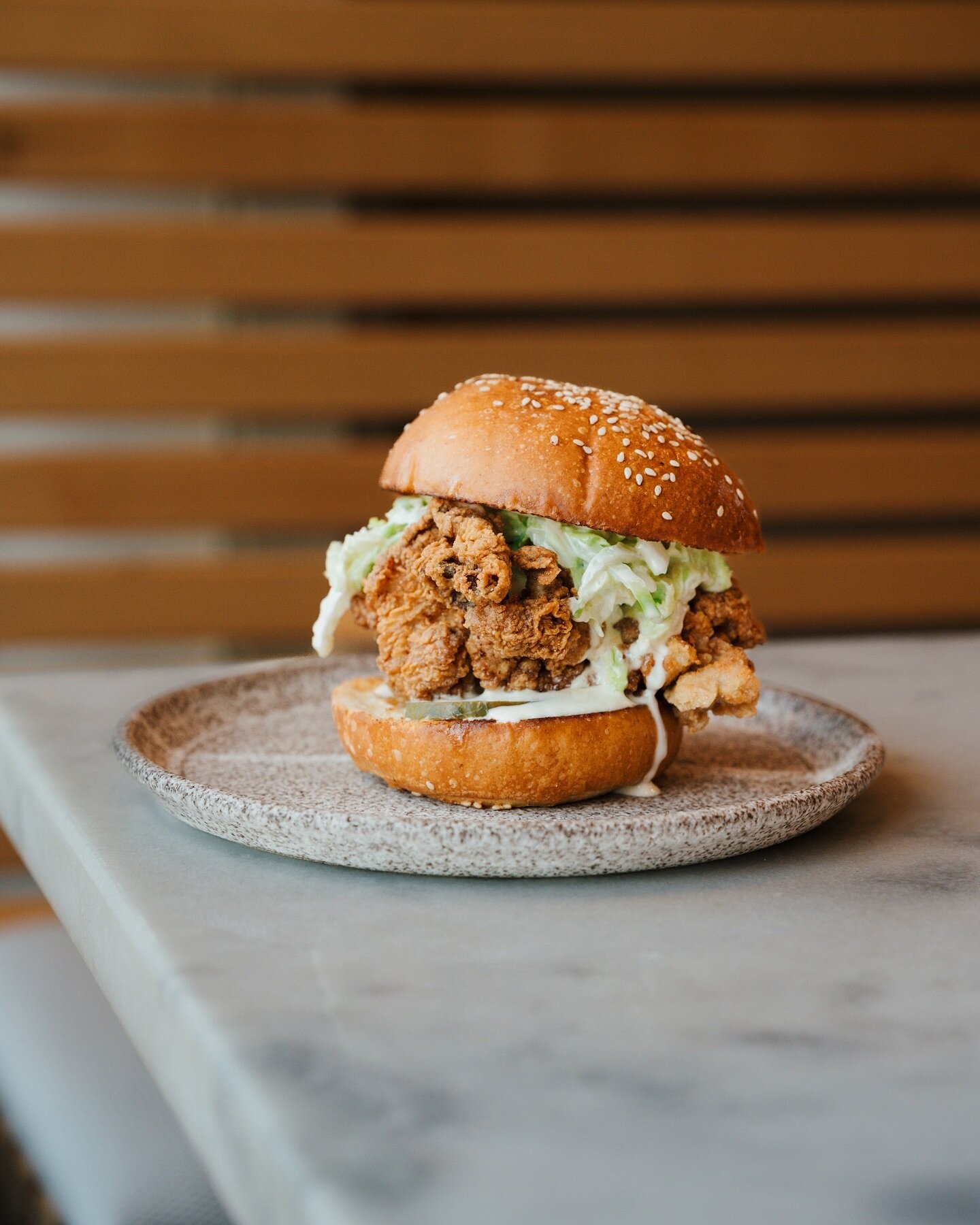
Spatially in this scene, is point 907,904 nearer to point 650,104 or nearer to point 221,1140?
point 221,1140

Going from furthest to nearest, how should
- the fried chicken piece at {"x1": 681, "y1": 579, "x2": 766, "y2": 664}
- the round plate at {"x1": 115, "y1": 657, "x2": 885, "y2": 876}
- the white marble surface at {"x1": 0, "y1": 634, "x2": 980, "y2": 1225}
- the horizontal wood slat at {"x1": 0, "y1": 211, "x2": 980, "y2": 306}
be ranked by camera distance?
1. the horizontal wood slat at {"x1": 0, "y1": 211, "x2": 980, "y2": 306}
2. the fried chicken piece at {"x1": 681, "y1": 579, "x2": 766, "y2": 664}
3. the round plate at {"x1": 115, "y1": 657, "x2": 885, "y2": 876}
4. the white marble surface at {"x1": 0, "y1": 634, "x2": 980, "y2": 1225}

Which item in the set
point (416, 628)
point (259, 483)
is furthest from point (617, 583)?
point (259, 483)

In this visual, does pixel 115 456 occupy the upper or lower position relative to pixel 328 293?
lower

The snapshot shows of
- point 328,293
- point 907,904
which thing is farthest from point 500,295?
point 907,904

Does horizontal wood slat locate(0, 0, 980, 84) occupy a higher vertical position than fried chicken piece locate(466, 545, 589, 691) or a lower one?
higher

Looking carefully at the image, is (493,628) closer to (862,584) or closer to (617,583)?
(617,583)

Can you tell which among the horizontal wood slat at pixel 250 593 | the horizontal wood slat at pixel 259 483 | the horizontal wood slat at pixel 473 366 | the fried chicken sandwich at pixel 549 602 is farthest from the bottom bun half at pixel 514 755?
the horizontal wood slat at pixel 473 366

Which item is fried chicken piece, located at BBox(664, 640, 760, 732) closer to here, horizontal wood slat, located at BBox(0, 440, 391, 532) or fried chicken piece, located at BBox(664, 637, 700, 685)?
fried chicken piece, located at BBox(664, 637, 700, 685)

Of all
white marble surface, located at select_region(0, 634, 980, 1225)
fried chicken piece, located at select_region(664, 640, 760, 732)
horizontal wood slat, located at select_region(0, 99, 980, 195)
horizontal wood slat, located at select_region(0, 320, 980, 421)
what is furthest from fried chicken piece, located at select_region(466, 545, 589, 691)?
horizontal wood slat, located at select_region(0, 99, 980, 195)
